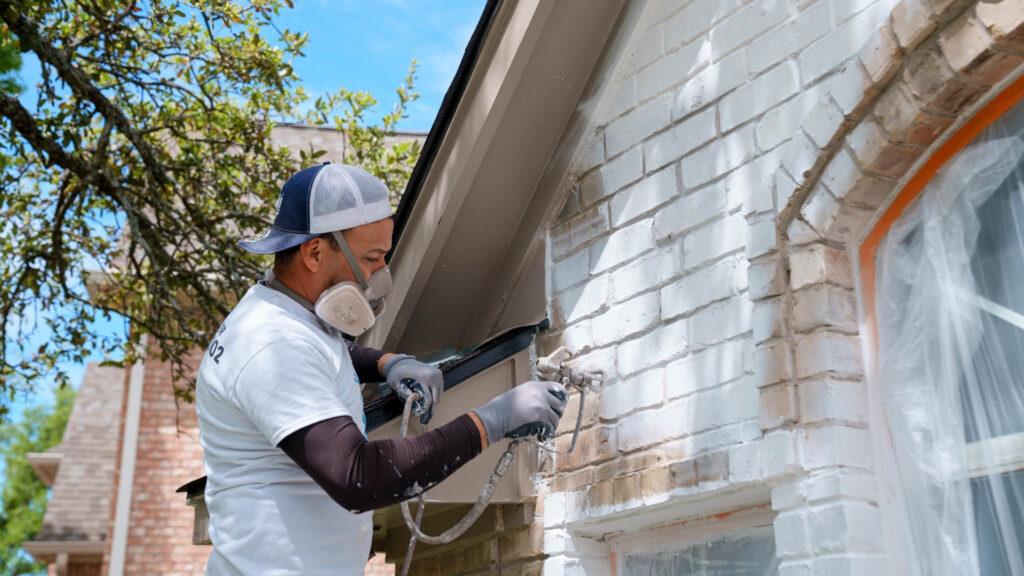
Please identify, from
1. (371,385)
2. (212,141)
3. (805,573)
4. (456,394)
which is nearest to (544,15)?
(456,394)

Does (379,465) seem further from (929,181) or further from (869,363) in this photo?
(929,181)

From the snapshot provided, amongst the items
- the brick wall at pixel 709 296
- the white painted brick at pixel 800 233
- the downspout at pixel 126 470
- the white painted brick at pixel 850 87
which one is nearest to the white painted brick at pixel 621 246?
the brick wall at pixel 709 296

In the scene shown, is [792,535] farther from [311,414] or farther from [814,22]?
[814,22]

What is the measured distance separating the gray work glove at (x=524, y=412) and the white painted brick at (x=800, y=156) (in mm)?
893

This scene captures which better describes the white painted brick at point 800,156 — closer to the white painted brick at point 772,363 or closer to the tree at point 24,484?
the white painted brick at point 772,363

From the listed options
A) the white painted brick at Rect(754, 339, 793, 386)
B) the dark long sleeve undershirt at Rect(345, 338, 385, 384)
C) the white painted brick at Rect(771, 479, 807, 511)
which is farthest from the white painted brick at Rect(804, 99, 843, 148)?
the dark long sleeve undershirt at Rect(345, 338, 385, 384)

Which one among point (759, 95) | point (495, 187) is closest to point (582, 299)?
point (495, 187)

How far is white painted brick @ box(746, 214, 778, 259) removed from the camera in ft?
10.3

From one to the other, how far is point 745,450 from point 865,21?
1210 mm

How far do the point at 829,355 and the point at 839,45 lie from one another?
34.0 inches

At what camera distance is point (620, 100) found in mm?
3984

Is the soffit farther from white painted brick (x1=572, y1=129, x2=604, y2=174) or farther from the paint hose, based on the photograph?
the paint hose

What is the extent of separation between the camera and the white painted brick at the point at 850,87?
295 cm

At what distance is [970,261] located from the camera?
279 centimetres
